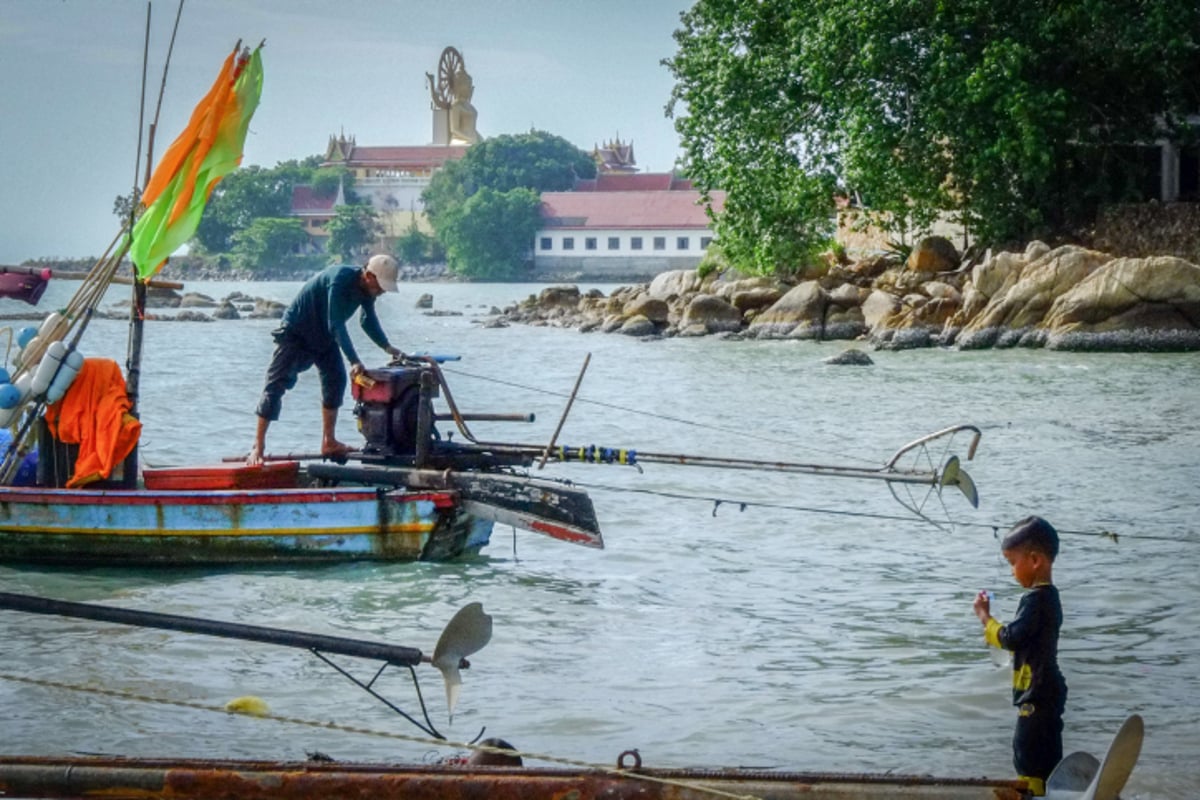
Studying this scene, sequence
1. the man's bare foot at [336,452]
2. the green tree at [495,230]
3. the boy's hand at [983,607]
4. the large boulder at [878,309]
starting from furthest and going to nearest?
1. the green tree at [495,230]
2. the large boulder at [878,309]
3. the man's bare foot at [336,452]
4. the boy's hand at [983,607]

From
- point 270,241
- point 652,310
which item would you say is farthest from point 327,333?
point 270,241

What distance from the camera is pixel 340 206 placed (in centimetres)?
11944

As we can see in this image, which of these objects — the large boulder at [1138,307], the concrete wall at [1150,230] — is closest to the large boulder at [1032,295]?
the large boulder at [1138,307]

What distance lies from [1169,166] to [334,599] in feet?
105

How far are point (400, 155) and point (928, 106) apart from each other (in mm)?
99799

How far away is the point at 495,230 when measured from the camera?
10844 centimetres

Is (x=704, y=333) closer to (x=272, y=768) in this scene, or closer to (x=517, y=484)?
(x=517, y=484)

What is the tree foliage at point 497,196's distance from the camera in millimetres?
108062

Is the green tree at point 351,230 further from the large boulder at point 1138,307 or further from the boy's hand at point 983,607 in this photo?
the boy's hand at point 983,607

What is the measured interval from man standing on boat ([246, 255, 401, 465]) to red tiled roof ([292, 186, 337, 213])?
381 ft

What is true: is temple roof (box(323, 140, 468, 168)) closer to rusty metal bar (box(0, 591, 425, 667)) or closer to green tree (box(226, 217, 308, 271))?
green tree (box(226, 217, 308, 271))

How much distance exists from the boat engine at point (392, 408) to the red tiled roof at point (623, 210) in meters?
89.4

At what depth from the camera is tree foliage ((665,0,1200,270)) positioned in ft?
107

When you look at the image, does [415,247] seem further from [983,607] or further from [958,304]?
[983,607]
